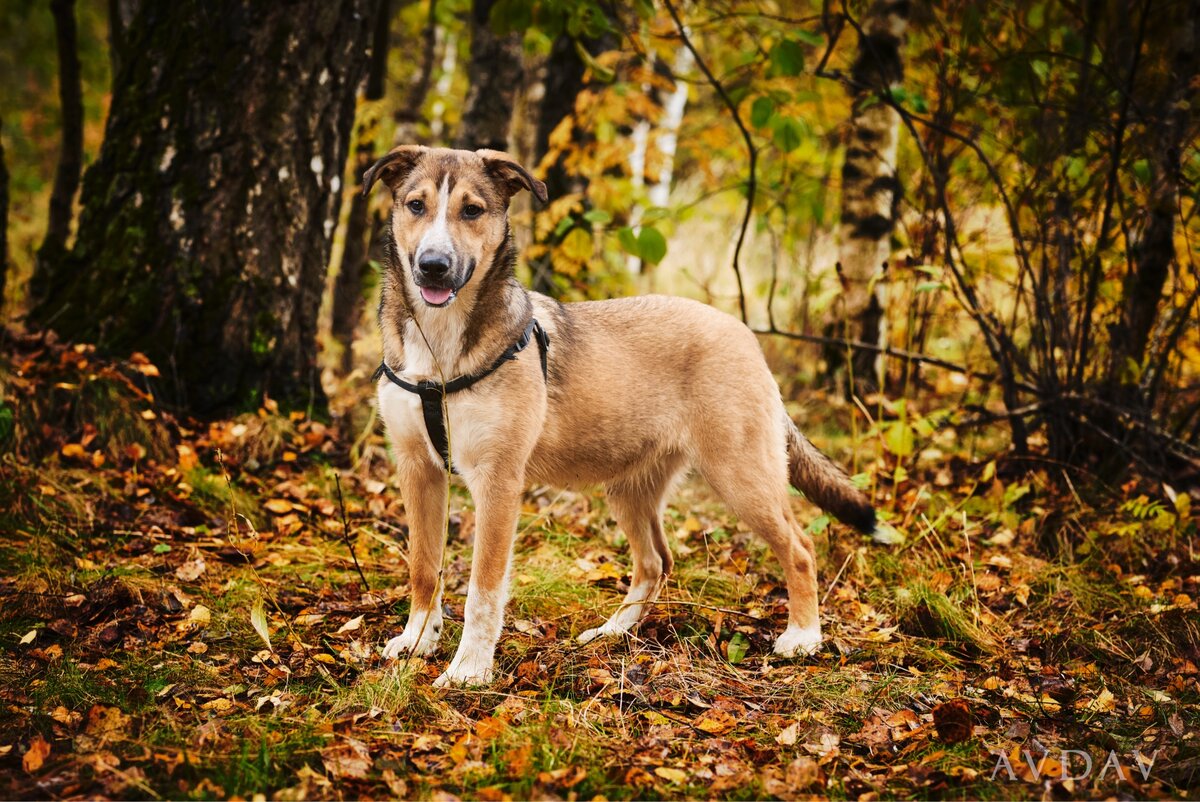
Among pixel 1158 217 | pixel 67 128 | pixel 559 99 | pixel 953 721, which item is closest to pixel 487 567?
pixel 953 721

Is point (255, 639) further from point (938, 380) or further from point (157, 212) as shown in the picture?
point (938, 380)

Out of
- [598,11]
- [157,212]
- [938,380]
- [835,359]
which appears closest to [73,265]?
[157,212]

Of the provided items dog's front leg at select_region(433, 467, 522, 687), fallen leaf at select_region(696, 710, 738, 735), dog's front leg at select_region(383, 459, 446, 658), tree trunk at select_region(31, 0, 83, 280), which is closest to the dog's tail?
fallen leaf at select_region(696, 710, 738, 735)

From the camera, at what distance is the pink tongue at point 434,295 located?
3375mm

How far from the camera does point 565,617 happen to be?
419 centimetres

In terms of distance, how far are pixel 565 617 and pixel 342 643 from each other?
1045 millimetres

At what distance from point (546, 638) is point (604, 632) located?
269 millimetres

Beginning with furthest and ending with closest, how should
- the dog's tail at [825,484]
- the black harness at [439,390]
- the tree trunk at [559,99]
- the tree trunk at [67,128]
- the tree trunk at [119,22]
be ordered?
1. the tree trunk at [559,99]
2. the tree trunk at [67,128]
3. the tree trunk at [119,22]
4. the dog's tail at [825,484]
5. the black harness at [439,390]

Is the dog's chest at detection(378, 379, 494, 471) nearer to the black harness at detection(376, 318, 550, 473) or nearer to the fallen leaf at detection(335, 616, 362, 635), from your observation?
the black harness at detection(376, 318, 550, 473)

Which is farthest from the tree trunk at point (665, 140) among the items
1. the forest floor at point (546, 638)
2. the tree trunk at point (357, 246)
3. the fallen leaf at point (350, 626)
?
the fallen leaf at point (350, 626)

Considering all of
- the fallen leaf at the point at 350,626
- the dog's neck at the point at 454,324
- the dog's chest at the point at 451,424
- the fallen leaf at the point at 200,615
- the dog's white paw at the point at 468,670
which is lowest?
the fallen leaf at the point at 350,626

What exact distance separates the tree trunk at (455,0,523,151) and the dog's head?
3718 mm

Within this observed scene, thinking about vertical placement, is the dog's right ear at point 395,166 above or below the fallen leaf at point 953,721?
above

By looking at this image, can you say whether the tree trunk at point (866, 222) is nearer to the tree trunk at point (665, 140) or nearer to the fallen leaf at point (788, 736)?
the tree trunk at point (665, 140)
